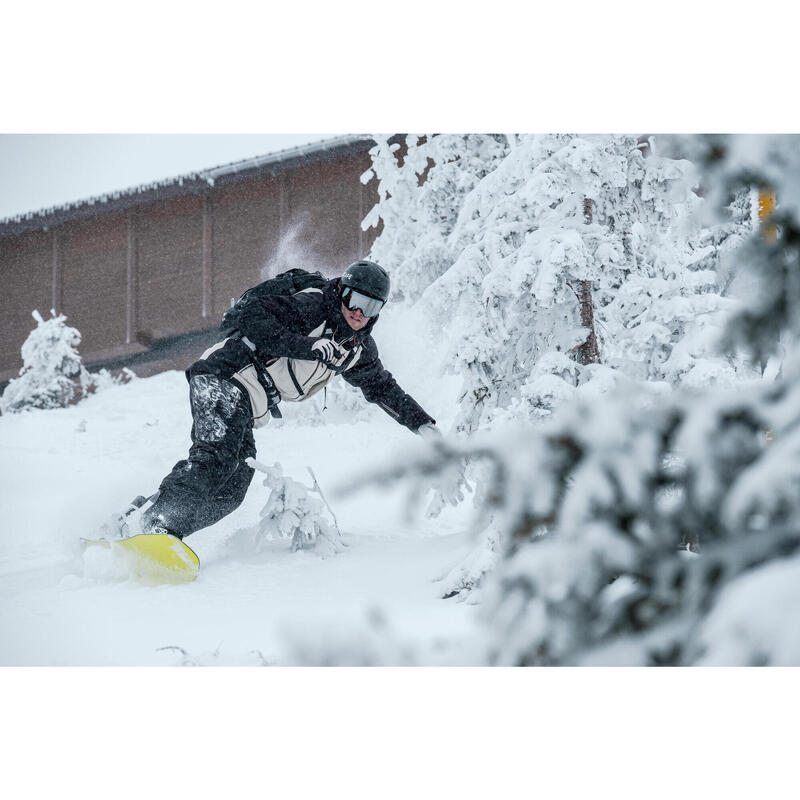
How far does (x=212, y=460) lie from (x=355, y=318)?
29.4 inches

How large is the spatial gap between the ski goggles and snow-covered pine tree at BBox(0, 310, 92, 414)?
40.7 inches

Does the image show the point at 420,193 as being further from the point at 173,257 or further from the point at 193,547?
the point at 193,547

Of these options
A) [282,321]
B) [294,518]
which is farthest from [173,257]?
[294,518]

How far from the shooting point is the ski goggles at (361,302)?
10.5 feet

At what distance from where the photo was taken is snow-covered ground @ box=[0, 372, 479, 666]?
2748 mm

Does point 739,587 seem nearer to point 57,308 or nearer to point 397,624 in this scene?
point 397,624

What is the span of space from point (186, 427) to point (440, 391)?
974 mm

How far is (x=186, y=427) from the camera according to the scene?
3.25m

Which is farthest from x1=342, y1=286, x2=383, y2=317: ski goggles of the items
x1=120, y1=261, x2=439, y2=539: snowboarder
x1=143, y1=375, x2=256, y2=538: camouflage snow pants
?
x1=143, y1=375, x2=256, y2=538: camouflage snow pants

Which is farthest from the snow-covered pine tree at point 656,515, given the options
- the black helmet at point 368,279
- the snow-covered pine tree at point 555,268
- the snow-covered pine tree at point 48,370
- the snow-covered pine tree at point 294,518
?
the snow-covered pine tree at point 48,370

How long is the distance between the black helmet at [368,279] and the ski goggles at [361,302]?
0.01m

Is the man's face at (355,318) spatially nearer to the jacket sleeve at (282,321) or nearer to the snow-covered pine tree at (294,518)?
the jacket sleeve at (282,321)
